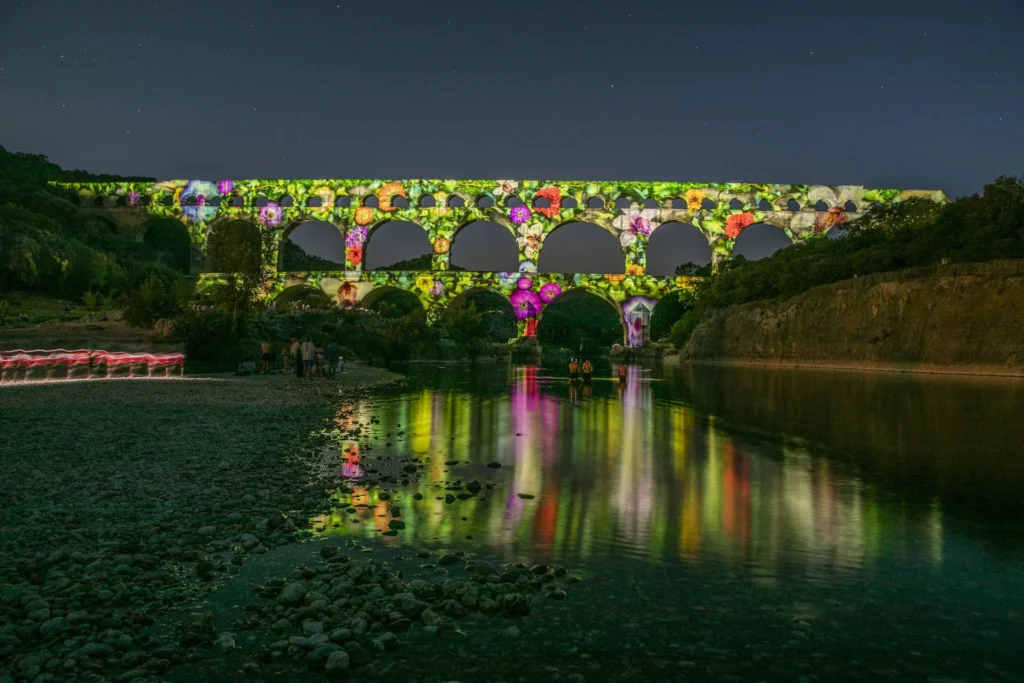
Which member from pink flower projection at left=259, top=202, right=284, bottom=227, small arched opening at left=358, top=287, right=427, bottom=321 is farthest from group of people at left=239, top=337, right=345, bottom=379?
pink flower projection at left=259, top=202, right=284, bottom=227

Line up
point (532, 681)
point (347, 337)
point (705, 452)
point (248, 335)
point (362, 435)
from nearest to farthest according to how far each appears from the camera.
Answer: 1. point (532, 681)
2. point (705, 452)
3. point (362, 435)
4. point (248, 335)
5. point (347, 337)

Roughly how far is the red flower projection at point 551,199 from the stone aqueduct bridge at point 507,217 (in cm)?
9

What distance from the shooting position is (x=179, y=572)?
15.6ft

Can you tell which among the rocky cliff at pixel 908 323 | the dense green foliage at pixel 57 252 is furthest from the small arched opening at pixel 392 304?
the rocky cliff at pixel 908 323

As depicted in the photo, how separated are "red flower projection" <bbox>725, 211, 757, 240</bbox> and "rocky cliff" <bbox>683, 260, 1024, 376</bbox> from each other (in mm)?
18546

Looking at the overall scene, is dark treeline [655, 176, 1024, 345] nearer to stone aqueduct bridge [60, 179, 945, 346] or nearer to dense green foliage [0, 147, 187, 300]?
stone aqueduct bridge [60, 179, 945, 346]

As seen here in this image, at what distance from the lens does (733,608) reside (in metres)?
4.36

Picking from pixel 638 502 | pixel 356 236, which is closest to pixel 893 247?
pixel 638 502

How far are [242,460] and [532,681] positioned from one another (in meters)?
6.08

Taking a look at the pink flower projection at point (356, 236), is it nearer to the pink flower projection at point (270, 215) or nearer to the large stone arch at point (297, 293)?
the large stone arch at point (297, 293)

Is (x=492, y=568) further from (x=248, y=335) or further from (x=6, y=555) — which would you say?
(x=248, y=335)

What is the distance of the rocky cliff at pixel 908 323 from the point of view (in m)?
30.0

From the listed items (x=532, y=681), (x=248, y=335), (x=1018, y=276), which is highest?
(x=1018, y=276)

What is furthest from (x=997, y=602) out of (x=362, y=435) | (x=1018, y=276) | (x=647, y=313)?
(x=647, y=313)
